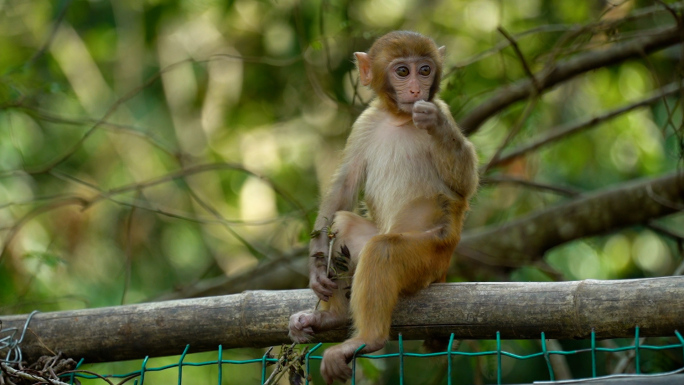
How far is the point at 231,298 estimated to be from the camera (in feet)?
13.9

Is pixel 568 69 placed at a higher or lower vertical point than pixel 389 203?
higher

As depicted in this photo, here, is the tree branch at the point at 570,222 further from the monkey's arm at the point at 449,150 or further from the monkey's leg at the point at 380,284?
the monkey's leg at the point at 380,284

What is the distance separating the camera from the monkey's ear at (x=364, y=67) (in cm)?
535

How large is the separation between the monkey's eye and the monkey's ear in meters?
0.38

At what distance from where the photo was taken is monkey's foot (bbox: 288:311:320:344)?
4.01m

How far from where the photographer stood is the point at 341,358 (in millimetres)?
3979

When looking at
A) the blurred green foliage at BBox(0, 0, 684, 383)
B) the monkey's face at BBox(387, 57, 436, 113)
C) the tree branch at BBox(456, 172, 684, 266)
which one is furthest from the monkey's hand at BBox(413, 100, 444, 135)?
the blurred green foliage at BBox(0, 0, 684, 383)

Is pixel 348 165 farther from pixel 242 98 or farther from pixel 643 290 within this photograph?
pixel 242 98

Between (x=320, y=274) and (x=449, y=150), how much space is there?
1060mm

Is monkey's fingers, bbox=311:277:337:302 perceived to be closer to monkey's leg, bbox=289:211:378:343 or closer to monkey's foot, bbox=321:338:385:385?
monkey's leg, bbox=289:211:378:343

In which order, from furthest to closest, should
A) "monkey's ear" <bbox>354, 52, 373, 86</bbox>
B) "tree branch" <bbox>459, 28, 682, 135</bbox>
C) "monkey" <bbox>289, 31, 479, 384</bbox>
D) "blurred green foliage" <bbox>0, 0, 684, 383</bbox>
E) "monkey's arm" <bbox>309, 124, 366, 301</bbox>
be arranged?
1. "blurred green foliage" <bbox>0, 0, 684, 383</bbox>
2. "tree branch" <bbox>459, 28, 682, 135</bbox>
3. "monkey's ear" <bbox>354, 52, 373, 86</bbox>
4. "monkey's arm" <bbox>309, 124, 366, 301</bbox>
5. "monkey" <bbox>289, 31, 479, 384</bbox>

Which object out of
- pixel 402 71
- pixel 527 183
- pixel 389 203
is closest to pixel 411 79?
pixel 402 71

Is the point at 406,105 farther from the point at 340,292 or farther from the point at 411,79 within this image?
the point at 340,292

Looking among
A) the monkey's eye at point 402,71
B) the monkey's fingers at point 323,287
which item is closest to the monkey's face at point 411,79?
the monkey's eye at point 402,71
